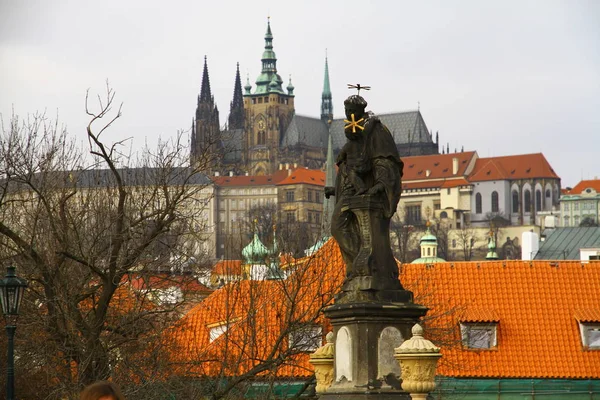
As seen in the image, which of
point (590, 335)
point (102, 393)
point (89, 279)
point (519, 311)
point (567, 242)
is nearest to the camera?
point (102, 393)

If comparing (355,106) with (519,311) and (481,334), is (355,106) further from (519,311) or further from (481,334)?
(519,311)

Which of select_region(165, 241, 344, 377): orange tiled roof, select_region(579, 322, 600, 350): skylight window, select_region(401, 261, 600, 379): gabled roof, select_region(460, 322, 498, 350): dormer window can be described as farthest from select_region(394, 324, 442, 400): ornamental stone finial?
select_region(579, 322, 600, 350): skylight window

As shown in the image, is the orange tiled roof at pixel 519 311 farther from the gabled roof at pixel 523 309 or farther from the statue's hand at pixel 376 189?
the statue's hand at pixel 376 189

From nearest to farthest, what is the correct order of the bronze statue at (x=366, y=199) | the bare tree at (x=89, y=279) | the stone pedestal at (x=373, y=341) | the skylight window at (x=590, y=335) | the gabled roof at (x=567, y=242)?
1. the stone pedestal at (x=373, y=341)
2. the bronze statue at (x=366, y=199)
3. the bare tree at (x=89, y=279)
4. the skylight window at (x=590, y=335)
5. the gabled roof at (x=567, y=242)

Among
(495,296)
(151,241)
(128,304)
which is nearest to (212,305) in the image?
(495,296)

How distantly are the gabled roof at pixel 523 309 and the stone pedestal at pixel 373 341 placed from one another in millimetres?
17738

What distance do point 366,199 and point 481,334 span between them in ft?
63.7

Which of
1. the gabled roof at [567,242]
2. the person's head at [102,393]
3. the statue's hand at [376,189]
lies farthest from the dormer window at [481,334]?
the gabled roof at [567,242]

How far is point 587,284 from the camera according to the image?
3159 centimetres

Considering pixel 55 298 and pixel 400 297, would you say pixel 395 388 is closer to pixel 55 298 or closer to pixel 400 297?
pixel 400 297

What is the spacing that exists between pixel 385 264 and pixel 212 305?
59.7 ft

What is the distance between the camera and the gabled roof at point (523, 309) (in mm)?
29938

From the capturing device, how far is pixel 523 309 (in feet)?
102

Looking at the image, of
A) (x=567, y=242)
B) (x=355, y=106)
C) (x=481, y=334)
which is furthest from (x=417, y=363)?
(x=567, y=242)
